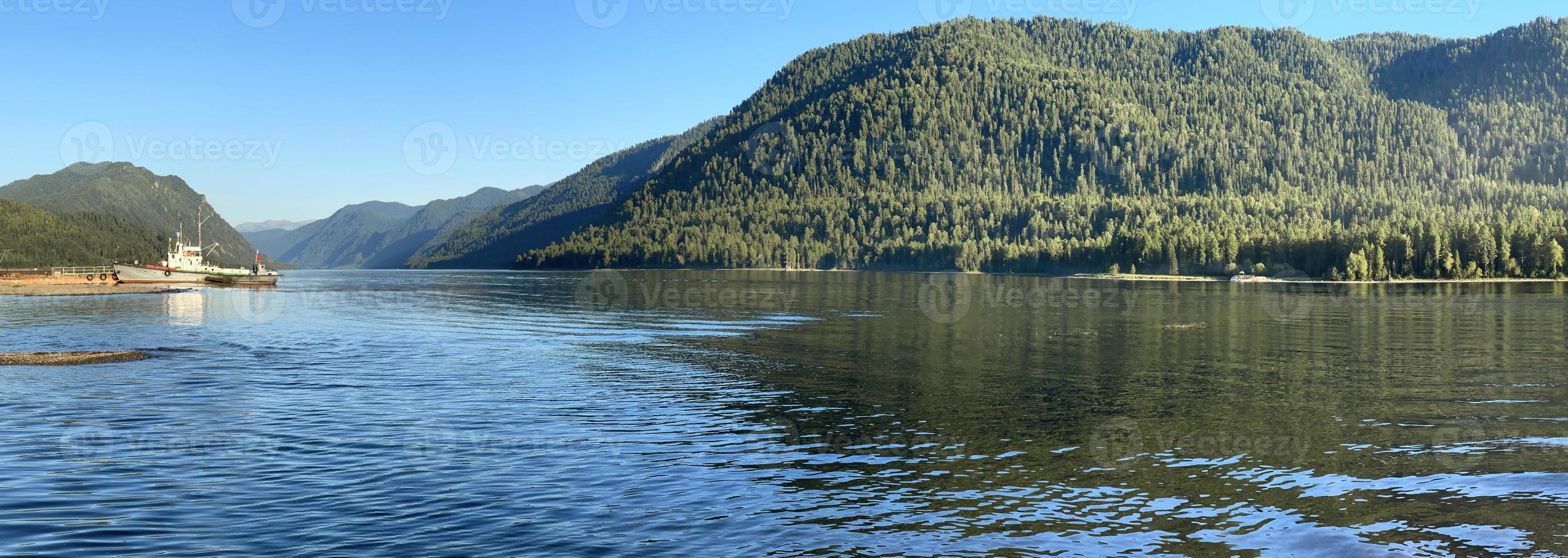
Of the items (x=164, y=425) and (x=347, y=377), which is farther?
(x=347, y=377)

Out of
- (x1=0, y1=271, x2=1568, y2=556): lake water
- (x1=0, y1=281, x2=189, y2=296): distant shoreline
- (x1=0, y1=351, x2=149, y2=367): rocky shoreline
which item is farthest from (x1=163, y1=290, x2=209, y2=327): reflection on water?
(x1=0, y1=351, x2=149, y2=367): rocky shoreline

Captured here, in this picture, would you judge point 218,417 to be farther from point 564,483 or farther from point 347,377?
point 564,483

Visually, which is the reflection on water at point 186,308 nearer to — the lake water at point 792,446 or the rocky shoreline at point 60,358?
the lake water at point 792,446

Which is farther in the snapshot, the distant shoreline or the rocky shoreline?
the distant shoreline

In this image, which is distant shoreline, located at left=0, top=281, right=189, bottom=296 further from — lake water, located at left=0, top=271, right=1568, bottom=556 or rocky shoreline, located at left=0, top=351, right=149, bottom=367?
rocky shoreline, located at left=0, top=351, right=149, bottom=367

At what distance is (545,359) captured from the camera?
6669cm

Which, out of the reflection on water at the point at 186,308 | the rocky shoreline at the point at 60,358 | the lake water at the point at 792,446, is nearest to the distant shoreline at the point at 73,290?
the reflection on water at the point at 186,308

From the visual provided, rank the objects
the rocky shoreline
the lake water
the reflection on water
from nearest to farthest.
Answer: the lake water
the rocky shoreline
the reflection on water

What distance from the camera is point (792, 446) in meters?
36.1

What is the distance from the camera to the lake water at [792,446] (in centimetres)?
2403

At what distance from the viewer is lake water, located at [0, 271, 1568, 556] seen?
24031mm

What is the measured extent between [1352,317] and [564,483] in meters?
106

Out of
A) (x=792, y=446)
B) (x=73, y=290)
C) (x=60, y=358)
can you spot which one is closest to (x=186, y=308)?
(x=60, y=358)

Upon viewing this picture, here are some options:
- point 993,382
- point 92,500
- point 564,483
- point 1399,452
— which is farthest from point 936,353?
point 92,500
